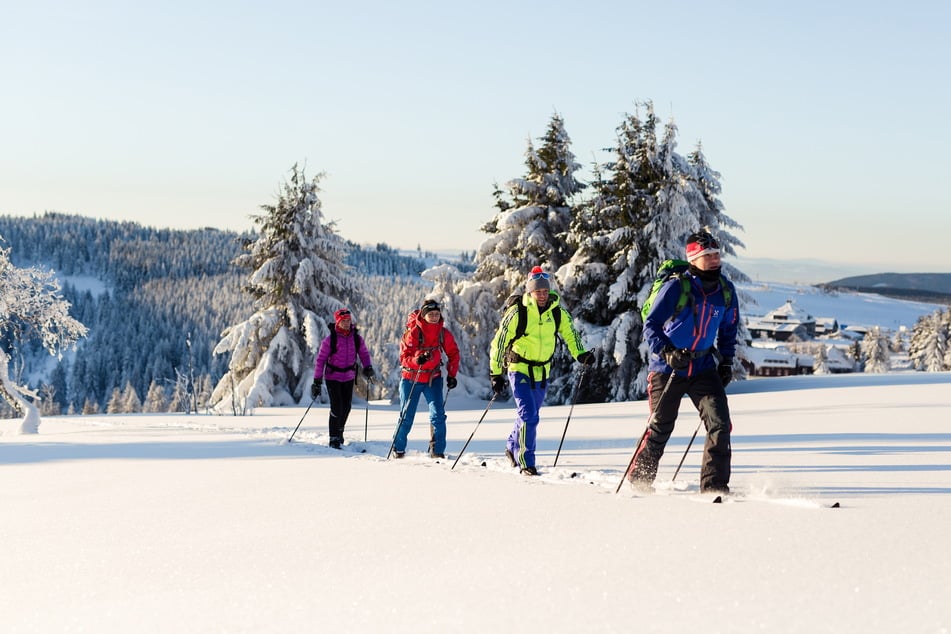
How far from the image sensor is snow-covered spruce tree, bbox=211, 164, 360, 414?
27.0 meters

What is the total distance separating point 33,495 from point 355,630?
5070 mm

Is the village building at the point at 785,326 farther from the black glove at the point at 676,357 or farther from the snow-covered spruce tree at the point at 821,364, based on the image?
the black glove at the point at 676,357

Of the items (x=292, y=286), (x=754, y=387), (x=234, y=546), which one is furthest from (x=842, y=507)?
(x=292, y=286)

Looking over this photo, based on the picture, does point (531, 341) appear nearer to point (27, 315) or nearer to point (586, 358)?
point (586, 358)

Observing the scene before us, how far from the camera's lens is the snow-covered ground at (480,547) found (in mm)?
2930

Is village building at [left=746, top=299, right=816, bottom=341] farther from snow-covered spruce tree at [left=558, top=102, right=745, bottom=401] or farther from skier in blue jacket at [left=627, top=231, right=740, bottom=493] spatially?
skier in blue jacket at [left=627, top=231, right=740, bottom=493]

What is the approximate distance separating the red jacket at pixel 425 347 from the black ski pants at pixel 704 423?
3646 mm

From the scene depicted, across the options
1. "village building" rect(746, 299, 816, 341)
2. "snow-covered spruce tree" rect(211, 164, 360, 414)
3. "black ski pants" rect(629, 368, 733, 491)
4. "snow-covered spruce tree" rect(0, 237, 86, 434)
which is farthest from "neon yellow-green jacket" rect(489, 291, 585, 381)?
"village building" rect(746, 299, 816, 341)

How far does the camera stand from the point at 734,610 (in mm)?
2832

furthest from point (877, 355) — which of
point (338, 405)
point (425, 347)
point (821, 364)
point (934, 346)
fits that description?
point (425, 347)

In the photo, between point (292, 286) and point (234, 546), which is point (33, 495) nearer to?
point (234, 546)

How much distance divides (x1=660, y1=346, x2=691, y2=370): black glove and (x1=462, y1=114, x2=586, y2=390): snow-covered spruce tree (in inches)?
867

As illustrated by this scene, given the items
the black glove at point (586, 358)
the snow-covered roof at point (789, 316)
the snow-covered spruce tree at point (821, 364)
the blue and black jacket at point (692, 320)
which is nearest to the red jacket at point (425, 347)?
the black glove at point (586, 358)

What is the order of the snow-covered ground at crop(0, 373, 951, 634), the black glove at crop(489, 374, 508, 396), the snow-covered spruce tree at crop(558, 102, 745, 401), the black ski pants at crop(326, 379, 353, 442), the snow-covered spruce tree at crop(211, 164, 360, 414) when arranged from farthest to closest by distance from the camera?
1. the snow-covered spruce tree at crop(211, 164, 360, 414)
2. the snow-covered spruce tree at crop(558, 102, 745, 401)
3. the black ski pants at crop(326, 379, 353, 442)
4. the black glove at crop(489, 374, 508, 396)
5. the snow-covered ground at crop(0, 373, 951, 634)
